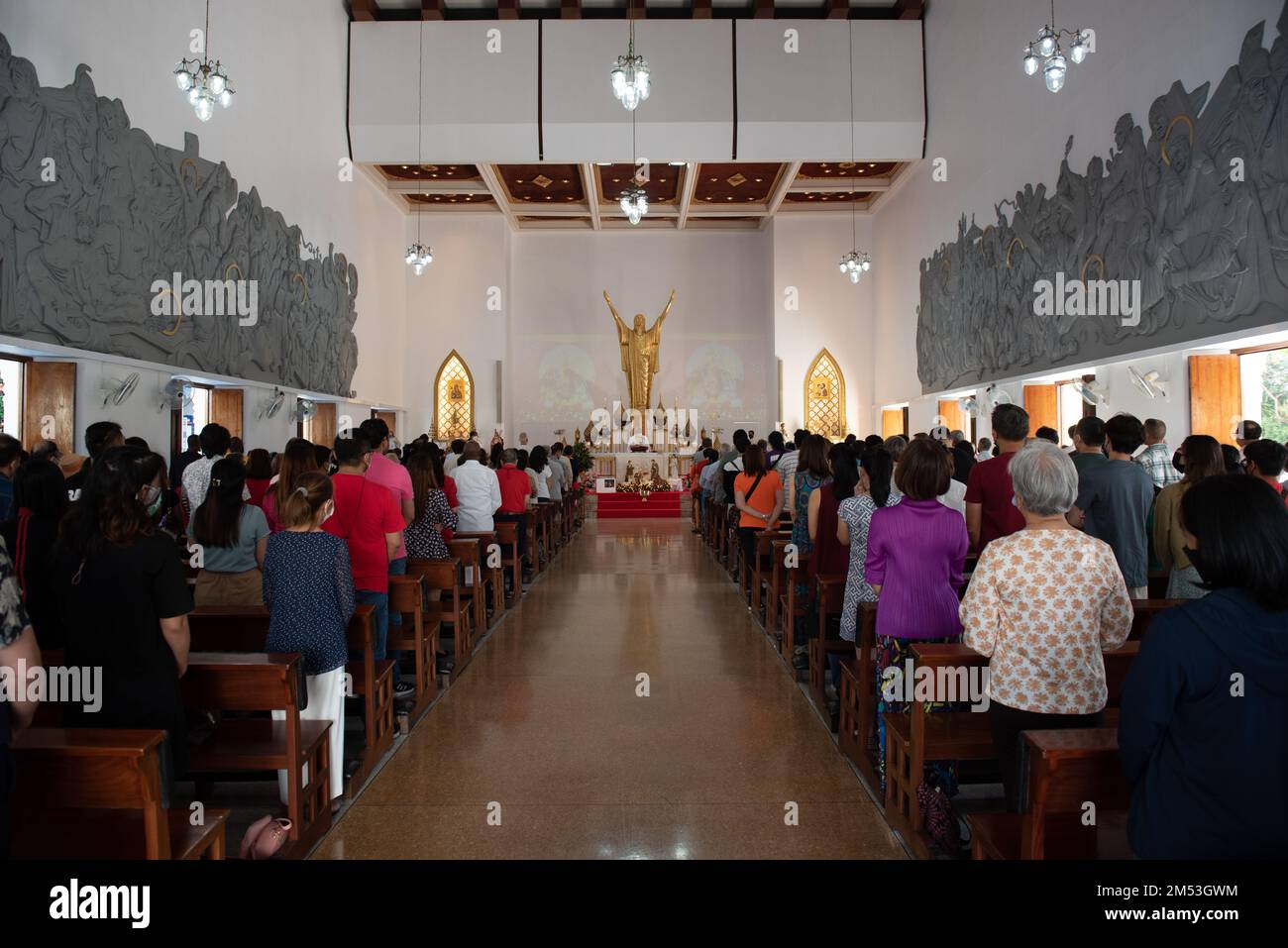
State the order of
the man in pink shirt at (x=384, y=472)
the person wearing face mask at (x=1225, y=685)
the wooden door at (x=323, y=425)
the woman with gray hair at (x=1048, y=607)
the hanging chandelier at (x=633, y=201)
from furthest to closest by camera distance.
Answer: the wooden door at (x=323, y=425)
the hanging chandelier at (x=633, y=201)
the man in pink shirt at (x=384, y=472)
the woman with gray hair at (x=1048, y=607)
the person wearing face mask at (x=1225, y=685)

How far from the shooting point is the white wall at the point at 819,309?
705 inches

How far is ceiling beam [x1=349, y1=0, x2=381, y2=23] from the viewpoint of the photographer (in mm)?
13094

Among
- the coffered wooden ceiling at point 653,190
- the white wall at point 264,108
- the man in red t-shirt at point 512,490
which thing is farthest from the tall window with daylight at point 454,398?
the man in red t-shirt at point 512,490

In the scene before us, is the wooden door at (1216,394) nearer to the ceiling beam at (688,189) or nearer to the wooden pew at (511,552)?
the wooden pew at (511,552)

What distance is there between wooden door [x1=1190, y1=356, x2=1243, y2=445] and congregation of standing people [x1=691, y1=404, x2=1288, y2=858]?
3831 millimetres

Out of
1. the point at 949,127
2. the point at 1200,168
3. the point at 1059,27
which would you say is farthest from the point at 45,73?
the point at 949,127

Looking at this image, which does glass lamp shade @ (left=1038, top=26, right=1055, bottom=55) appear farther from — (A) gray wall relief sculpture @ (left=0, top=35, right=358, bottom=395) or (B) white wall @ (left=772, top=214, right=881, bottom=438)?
(B) white wall @ (left=772, top=214, right=881, bottom=438)

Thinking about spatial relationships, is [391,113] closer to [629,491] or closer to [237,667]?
[629,491]

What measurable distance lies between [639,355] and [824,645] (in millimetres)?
14843

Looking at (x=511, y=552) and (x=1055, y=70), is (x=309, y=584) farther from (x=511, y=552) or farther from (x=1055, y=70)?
(x=1055, y=70)

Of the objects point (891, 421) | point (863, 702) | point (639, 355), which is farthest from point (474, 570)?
point (639, 355)

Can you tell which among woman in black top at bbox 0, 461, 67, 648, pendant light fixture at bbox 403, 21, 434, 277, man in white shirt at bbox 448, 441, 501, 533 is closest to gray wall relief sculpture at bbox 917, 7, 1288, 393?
man in white shirt at bbox 448, 441, 501, 533

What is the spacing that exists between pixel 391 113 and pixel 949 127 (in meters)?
9.19

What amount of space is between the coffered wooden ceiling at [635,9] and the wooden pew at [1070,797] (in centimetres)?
1387
